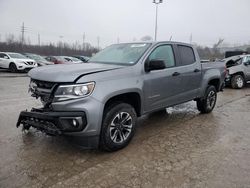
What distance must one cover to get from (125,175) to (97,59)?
2.74 metres

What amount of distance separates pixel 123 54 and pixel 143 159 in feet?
6.94

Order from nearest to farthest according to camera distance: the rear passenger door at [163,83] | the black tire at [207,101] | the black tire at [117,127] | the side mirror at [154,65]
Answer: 1. the black tire at [117,127]
2. the side mirror at [154,65]
3. the rear passenger door at [163,83]
4. the black tire at [207,101]

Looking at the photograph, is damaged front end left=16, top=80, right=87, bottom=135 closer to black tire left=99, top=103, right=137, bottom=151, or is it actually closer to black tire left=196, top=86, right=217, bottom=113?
black tire left=99, top=103, right=137, bottom=151

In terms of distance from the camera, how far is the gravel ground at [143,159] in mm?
3211

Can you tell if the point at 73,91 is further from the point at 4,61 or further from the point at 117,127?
the point at 4,61

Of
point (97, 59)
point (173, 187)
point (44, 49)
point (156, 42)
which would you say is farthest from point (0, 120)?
point (44, 49)

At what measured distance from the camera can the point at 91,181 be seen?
3.18m

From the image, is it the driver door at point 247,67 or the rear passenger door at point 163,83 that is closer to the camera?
the rear passenger door at point 163,83

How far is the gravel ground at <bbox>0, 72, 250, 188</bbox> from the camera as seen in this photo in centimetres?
321

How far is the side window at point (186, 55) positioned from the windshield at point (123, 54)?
43.7 inches

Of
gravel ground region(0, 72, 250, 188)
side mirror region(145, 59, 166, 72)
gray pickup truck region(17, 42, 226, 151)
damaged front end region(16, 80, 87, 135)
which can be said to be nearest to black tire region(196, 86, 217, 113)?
gravel ground region(0, 72, 250, 188)

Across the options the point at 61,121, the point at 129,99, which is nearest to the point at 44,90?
the point at 61,121

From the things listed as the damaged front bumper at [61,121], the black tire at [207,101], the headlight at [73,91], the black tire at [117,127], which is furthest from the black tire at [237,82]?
the damaged front bumper at [61,121]

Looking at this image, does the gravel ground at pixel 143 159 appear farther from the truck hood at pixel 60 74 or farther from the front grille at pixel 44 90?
the truck hood at pixel 60 74
